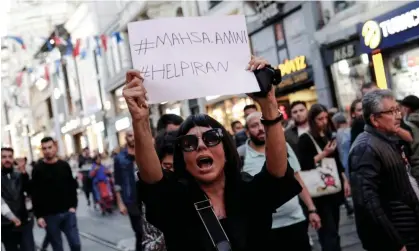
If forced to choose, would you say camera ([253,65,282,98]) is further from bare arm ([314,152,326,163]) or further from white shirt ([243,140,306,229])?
bare arm ([314,152,326,163])

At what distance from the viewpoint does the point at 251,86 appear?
259cm

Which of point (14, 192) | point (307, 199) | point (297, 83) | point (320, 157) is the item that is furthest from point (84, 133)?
point (307, 199)

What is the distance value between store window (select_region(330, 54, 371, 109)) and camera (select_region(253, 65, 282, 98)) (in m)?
12.2

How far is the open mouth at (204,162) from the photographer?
102 inches

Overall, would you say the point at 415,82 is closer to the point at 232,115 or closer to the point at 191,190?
the point at 232,115

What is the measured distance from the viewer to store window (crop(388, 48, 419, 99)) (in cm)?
1301

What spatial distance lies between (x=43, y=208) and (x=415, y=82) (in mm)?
8618

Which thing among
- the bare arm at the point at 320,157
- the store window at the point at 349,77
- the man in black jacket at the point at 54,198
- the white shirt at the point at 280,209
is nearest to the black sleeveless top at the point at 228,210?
the white shirt at the point at 280,209

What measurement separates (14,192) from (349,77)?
977 centimetres

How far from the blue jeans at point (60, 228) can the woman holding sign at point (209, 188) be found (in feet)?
18.4

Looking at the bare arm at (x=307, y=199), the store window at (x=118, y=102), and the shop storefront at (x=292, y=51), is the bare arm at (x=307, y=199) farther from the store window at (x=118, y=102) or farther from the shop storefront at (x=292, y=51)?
the store window at (x=118, y=102)

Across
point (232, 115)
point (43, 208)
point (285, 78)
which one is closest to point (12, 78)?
point (232, 115)

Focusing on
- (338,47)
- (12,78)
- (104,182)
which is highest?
(12,78)

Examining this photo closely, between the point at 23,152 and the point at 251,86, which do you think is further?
the point at 23,152
